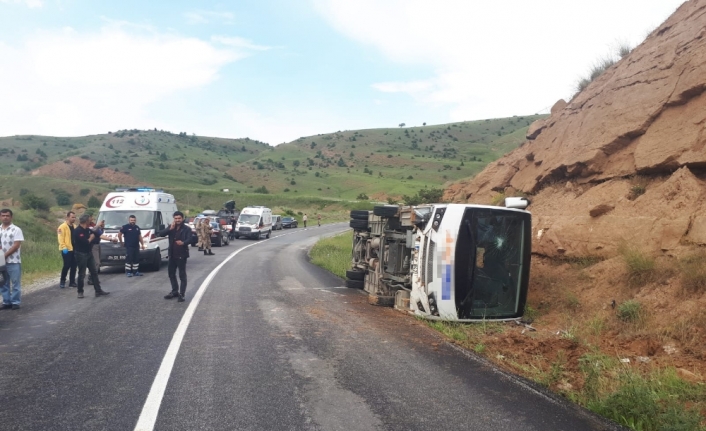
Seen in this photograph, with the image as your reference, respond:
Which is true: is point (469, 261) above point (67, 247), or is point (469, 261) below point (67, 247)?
above

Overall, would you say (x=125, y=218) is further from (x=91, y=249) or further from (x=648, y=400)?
(x=648, y=400)

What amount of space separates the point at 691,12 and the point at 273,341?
13.7 meters

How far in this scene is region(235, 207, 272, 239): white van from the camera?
36.0 meters

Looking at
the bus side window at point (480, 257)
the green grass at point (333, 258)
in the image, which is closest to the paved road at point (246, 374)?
the bus side window at point (480, 257)

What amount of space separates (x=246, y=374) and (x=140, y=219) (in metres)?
12.6

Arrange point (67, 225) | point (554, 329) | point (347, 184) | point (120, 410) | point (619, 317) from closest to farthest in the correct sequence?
point (120, 410), point (619, 317), point (554, 329), point (67, 225), point (347, 184)

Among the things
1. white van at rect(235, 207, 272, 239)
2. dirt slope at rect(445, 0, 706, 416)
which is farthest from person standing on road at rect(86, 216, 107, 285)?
white van at rect(235, 207, 272, 239)

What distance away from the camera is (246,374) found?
5.70m

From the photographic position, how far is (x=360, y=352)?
6.84 m

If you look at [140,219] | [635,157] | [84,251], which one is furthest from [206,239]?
[635,157]

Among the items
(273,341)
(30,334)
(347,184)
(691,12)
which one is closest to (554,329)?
(273,341)

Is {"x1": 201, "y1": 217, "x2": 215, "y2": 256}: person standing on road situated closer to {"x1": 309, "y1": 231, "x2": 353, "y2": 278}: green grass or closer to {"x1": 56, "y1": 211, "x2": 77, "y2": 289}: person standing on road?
{"x1": 309, "y1": 231, "x2": 353, "y2": 278}: green grass

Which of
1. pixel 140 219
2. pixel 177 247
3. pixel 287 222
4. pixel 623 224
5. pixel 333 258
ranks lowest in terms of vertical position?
pixel 287 222

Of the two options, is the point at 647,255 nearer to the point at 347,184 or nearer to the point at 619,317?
the point at 619,317
